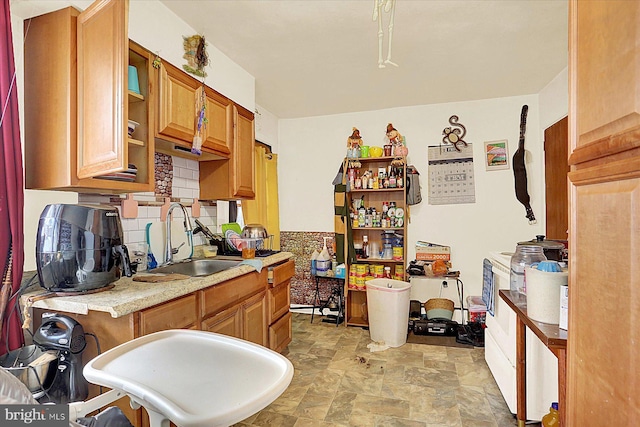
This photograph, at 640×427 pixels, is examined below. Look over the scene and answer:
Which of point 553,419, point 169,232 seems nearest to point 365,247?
point 169,232

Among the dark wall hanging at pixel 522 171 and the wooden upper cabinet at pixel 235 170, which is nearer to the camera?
the wooden upper cabinet at pixel 235 170

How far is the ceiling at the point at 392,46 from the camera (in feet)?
6.72

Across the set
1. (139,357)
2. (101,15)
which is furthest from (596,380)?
(101,15)

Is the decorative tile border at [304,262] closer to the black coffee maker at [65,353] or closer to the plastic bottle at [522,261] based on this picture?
the plastic bottle at [522,261]

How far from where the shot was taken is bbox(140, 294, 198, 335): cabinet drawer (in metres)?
1.46

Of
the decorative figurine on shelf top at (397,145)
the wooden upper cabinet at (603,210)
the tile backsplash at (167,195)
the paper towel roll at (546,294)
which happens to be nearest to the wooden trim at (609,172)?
the wooden upper cabinet at (603,210)

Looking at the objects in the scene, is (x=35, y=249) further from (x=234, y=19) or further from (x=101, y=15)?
(x=234, y=19)

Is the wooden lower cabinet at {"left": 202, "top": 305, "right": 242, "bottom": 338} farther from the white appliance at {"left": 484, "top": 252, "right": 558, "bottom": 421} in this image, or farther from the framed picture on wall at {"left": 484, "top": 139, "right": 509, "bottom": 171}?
the framed picture on wall at {"left": 484, "top": 139, "right": 509, "bottom": 171}

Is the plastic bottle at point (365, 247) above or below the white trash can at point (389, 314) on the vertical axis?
above

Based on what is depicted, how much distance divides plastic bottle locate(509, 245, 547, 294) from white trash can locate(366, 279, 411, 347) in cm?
144

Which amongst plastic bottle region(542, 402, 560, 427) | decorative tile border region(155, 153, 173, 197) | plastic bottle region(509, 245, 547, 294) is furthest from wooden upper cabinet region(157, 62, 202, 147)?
plastic bottle region(542, 402, 560, 427)

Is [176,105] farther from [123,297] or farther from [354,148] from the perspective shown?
[354,148]

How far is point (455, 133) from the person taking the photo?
3.71 meters

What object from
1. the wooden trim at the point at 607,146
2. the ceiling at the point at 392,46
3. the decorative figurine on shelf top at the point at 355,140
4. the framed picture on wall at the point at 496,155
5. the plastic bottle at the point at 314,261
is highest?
the ceiling at the point at 392,46
